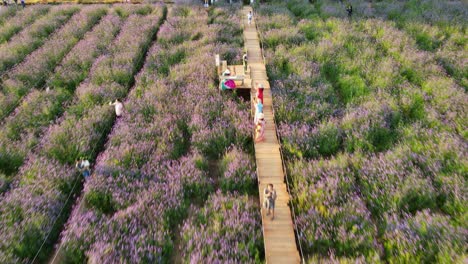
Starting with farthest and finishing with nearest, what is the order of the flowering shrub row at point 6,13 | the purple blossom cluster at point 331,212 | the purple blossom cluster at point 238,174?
the flowering shrub row at point 6,13 < the purple blossom cluster at point 238,174 < the purple blossom cluster at point 331,212

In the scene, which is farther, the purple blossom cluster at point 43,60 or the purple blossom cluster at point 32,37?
the purple blossom cluster at point 32,37

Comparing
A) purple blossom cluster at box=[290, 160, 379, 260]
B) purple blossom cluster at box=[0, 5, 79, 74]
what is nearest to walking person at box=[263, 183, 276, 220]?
purple blossom cluster at box=[290, 160, 379, 260]

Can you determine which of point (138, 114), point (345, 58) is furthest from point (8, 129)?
point (345, 58)

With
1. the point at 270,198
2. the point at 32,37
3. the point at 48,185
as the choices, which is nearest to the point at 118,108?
the point at 48,185

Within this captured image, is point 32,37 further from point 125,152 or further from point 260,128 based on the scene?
point 260,128

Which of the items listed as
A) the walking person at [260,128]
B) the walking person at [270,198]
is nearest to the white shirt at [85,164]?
the walking person at [260,128]

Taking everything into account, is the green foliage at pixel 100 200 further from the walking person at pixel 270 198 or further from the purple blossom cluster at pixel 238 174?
the walking person at pixel 270 198

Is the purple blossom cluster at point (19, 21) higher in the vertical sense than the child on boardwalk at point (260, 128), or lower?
lower
